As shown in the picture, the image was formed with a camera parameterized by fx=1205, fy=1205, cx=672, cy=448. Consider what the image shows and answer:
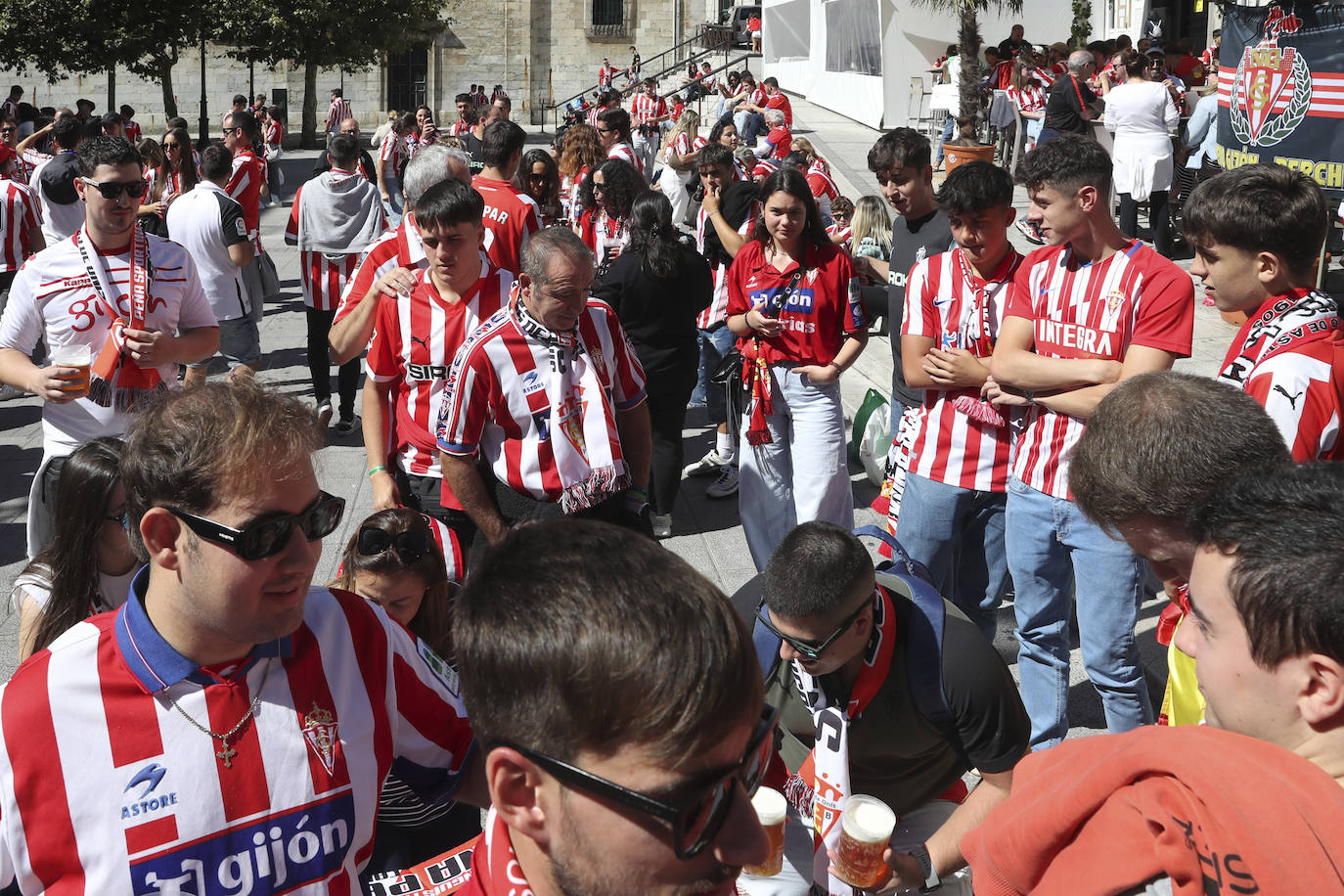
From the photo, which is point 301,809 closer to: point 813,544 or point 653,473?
point 813,544

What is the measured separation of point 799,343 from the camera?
5.48 m

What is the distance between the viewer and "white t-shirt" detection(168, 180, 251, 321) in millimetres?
8000

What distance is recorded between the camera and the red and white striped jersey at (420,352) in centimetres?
450

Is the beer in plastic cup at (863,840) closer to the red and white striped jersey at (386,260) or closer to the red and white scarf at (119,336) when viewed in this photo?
the red and white scarf at (119,336)

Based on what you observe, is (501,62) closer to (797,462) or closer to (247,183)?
(247,183)

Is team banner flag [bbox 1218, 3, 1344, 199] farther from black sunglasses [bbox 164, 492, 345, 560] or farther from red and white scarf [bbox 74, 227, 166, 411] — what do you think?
black sunglasses [bbox 164, 492, 345, 560]

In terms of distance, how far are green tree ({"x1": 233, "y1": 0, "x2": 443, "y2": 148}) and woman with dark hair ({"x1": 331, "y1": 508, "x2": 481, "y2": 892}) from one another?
33582 millimetres

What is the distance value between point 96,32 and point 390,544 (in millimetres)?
32834

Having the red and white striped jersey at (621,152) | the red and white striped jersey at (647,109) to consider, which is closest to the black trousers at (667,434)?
the red and white striped jersey at (621,152)

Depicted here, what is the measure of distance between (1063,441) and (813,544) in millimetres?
1363

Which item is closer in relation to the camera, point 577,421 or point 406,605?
point 406,605

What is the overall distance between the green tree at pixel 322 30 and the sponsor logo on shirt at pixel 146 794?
1376 inches

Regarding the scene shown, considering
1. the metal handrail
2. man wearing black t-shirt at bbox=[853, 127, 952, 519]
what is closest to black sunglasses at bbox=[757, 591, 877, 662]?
man wearing black t-shirt at bbox=[853, 127, 952, 519]

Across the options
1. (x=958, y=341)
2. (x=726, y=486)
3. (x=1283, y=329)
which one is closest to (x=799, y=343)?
(x=958, y=341)
